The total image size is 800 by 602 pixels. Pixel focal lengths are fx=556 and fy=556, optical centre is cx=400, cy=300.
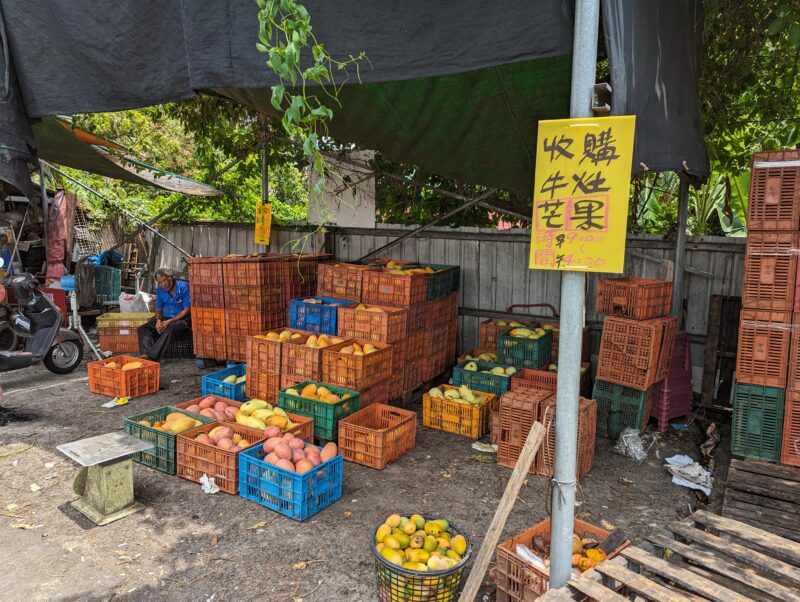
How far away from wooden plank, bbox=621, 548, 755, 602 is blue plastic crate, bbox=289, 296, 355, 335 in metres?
5.26

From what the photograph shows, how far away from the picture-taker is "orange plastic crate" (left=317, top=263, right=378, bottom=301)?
797cm

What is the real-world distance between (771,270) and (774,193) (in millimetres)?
709

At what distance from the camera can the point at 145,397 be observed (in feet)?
25.3

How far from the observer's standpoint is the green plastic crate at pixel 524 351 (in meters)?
7.51

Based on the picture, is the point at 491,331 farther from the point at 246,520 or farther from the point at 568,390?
the point at 568,390

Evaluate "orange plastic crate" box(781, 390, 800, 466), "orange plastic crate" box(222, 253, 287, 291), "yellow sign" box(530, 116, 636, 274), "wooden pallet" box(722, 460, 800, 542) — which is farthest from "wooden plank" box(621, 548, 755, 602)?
"orange plastic crate" box(222, 253, 287, 291)

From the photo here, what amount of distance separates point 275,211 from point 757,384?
12.3 meters

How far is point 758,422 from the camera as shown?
523 cm

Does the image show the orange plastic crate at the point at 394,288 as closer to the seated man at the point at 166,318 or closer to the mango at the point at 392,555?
the seated man at the point at 166,318

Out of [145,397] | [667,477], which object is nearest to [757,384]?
[667,477]

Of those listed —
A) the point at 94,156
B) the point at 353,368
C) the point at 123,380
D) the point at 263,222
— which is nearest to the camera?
the point at 353,368

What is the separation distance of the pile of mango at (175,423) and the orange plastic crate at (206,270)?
3.18 m

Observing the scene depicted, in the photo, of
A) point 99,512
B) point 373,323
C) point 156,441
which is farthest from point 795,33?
point 99,512

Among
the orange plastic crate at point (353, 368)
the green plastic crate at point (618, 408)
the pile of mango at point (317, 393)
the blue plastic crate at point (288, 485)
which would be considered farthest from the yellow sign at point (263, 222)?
the green plastic crate at point (618, 408)
